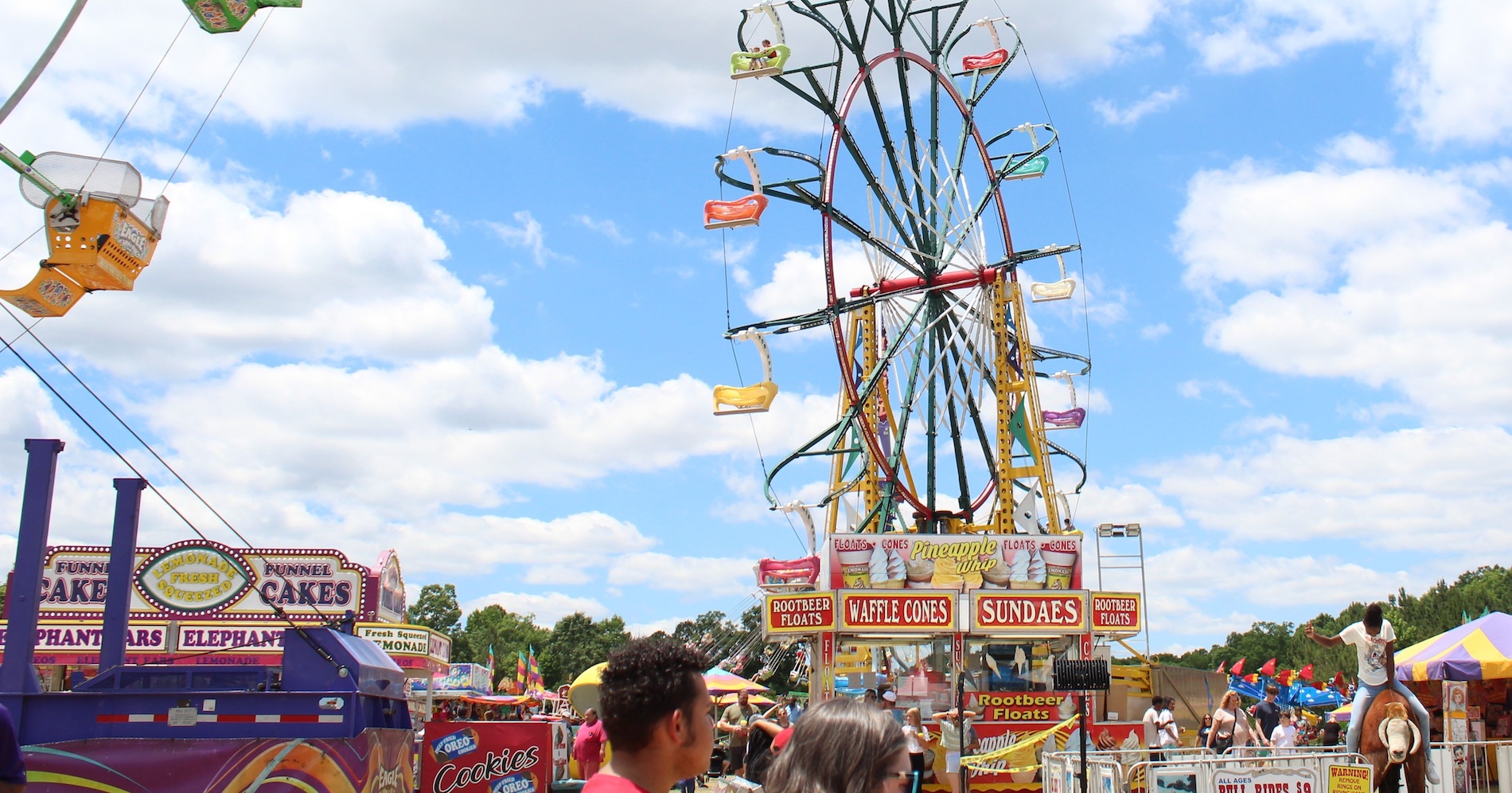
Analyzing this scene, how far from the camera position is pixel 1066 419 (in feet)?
102

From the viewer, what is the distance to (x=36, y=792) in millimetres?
7293

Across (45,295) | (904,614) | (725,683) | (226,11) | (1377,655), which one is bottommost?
(725,683)

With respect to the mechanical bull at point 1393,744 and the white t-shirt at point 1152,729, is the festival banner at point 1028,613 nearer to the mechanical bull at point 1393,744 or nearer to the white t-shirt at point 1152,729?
the white t-shirt at point 1152,729

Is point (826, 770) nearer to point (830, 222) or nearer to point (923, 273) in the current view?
point (830, 222)

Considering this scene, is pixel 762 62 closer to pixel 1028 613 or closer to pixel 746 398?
pixel 746 398

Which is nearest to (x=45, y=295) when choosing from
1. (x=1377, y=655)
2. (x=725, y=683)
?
(x=1377, y=655)

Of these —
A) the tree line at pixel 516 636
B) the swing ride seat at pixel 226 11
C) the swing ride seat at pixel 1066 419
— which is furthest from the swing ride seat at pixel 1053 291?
the tree line at pixel 516 636

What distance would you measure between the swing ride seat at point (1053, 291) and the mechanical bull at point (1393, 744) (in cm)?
2121

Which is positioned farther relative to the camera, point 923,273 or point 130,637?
point 923,273

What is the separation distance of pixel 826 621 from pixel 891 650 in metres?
5.20

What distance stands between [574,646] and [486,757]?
243 feet

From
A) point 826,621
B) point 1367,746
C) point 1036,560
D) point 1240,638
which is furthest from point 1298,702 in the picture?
point 1240,638

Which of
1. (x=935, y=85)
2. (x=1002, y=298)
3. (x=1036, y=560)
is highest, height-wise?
(x=935, y=85)

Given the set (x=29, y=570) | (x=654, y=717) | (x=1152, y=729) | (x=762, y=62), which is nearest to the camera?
(x=654, y=717)
